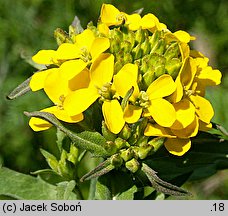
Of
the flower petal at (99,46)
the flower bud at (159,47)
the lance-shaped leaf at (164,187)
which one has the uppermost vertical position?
the flower bud at (159,47)

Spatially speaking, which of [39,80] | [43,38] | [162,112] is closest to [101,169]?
[162,112]

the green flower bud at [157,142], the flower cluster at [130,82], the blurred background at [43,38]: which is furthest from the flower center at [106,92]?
the blurred background at [43,38]

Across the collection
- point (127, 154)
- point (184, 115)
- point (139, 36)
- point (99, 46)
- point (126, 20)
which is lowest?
point (127, 154)

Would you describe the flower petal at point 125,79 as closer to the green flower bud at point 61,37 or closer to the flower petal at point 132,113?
the flower petal at point 132,113

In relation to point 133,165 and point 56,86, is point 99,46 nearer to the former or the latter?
point 56,86

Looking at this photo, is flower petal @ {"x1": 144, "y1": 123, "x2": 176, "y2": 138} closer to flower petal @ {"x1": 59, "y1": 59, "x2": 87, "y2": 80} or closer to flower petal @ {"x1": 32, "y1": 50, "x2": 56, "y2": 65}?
flower petal @ {"x1": 59, "y1": 59, "x2": 87, "y2": 80}
